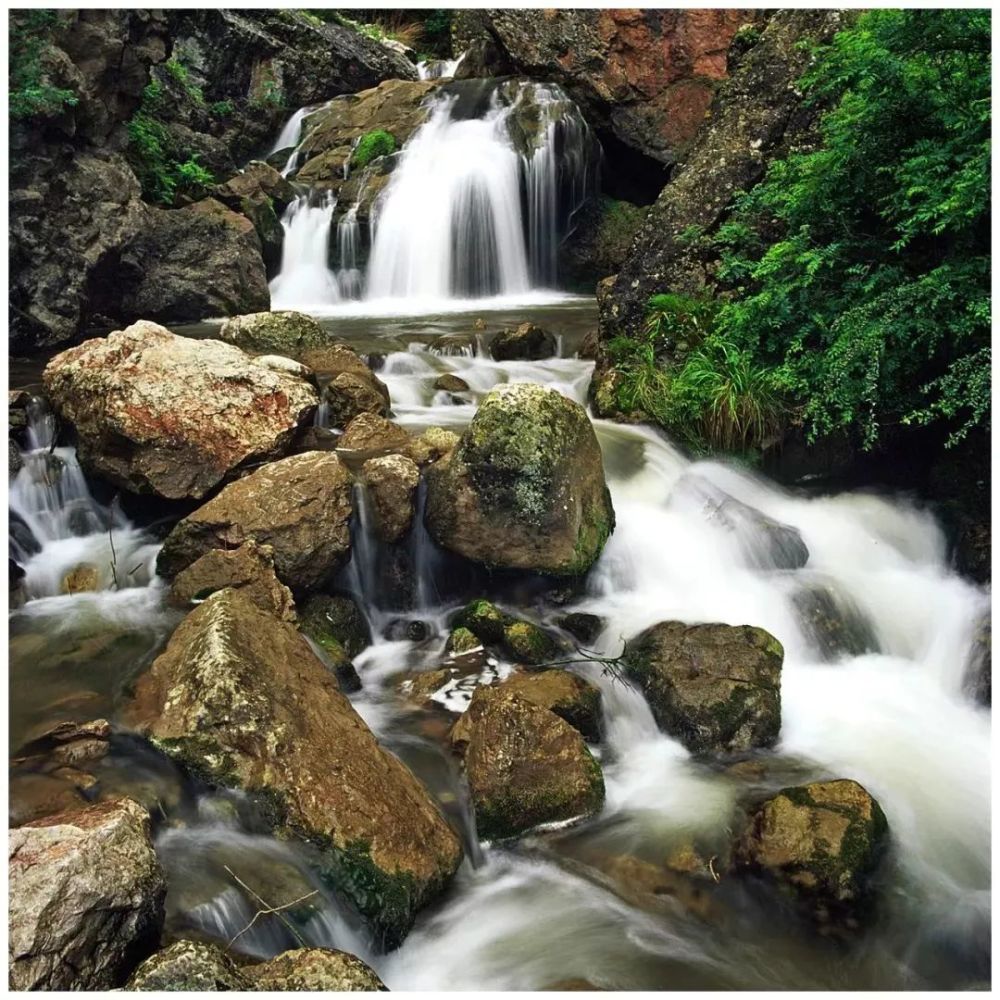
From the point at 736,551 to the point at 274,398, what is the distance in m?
3.75

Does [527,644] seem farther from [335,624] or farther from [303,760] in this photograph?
[303,760]

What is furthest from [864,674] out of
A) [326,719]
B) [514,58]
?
[514,58]

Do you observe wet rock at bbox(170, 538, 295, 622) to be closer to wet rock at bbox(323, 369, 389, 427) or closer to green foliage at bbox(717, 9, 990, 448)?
wet rock at bbox(323, 369, 389, 427)

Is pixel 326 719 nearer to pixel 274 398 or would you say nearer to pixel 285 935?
pixel 285 935

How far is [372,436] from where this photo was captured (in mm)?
6883

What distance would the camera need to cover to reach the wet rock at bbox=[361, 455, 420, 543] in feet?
19.6

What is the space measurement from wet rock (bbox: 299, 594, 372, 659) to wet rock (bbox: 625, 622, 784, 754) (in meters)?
1.80

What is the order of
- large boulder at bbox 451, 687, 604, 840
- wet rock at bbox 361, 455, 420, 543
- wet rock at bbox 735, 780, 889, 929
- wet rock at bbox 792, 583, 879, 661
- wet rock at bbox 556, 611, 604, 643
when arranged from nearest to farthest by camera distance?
wet rock at bbox 735, 780, 889, 929 < large boulder at bbox 451, 687, 604, 840 < wet rock at bbox 556, 611, 604, 643 < wet rock at bbox 792, 583, 879, 661 < wet rock at bbox 361, 455, 420, 543

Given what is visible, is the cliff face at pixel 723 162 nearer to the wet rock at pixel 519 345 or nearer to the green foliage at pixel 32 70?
the wet rock at pixel 519 345

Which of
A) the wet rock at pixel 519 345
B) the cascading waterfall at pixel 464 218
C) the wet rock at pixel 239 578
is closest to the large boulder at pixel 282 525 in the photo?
the wet rock at pixel 239 578

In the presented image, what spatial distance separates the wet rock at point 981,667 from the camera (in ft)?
17.8

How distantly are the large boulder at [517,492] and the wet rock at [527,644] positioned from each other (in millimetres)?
546

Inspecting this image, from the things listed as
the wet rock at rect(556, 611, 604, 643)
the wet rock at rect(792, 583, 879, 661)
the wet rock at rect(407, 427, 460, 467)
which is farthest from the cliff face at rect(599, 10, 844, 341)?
the wet rock at rect(556, 611, 604, 643)

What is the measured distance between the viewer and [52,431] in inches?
260
